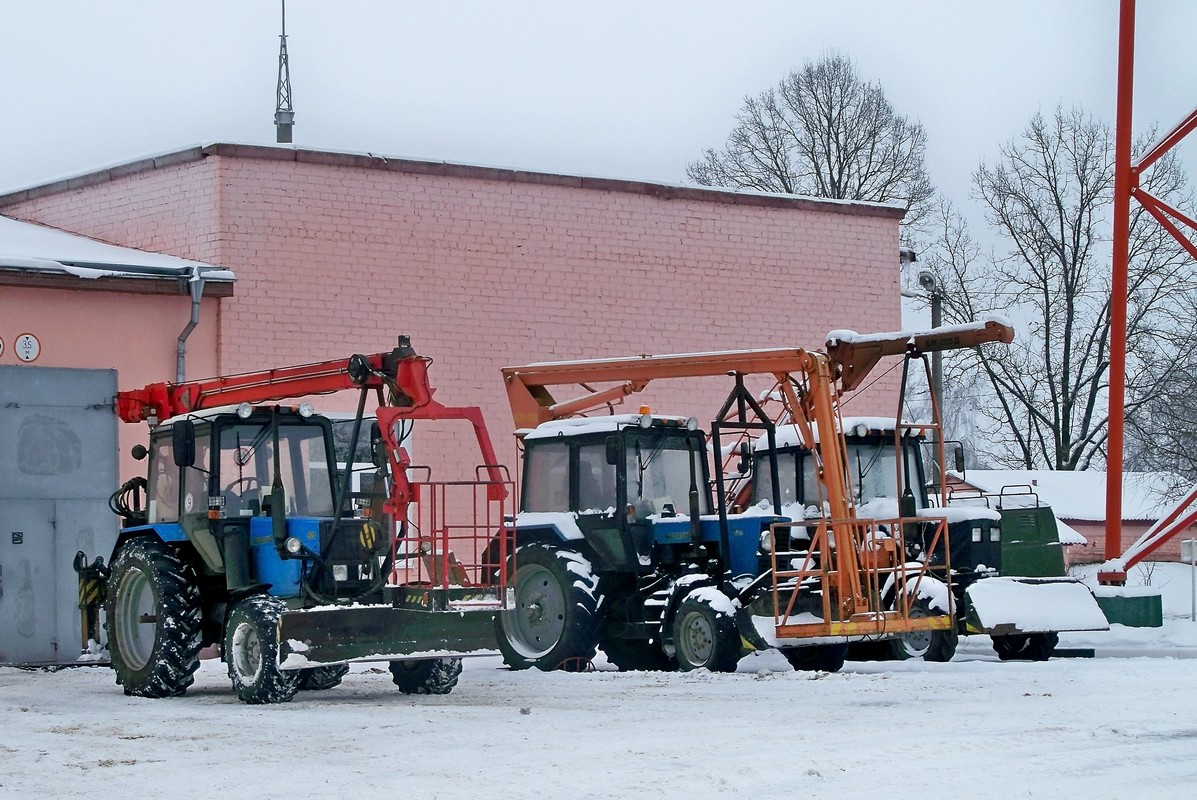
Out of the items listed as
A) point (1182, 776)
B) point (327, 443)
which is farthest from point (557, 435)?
point (1182, 776)

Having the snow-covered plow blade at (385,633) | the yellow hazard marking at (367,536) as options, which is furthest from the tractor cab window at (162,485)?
the snow-covered plow blade at (385,633)

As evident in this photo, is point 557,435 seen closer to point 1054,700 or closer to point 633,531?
point 633,531

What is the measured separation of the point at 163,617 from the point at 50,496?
18.6 feet

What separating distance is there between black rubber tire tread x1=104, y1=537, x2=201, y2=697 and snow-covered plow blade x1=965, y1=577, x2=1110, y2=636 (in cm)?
823

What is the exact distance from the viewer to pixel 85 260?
19922 millimetres

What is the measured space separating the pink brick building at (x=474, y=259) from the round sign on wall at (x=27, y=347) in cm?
38

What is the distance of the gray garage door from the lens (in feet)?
62.7

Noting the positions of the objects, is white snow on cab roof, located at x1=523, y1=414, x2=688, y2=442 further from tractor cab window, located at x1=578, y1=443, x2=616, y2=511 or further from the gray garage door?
the gray garage door

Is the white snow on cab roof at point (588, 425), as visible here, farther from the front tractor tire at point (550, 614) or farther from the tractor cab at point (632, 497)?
the front tractor tire at point (550, 614)

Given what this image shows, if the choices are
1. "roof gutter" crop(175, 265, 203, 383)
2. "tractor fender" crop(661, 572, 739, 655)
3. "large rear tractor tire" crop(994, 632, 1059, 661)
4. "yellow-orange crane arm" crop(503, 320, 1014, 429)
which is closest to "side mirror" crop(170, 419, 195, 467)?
"tractor fender" crop(661, 572, 739, 655)

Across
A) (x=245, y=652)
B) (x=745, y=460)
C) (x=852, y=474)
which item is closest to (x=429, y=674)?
(x=245, y=652)

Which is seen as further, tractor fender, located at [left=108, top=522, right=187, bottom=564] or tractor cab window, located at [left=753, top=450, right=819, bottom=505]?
tractor cab window, located at [left=753, top=450, right=819, bottom=505]

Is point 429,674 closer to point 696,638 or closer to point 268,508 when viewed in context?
point 268,508

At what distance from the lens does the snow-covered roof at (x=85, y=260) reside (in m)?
19.3
